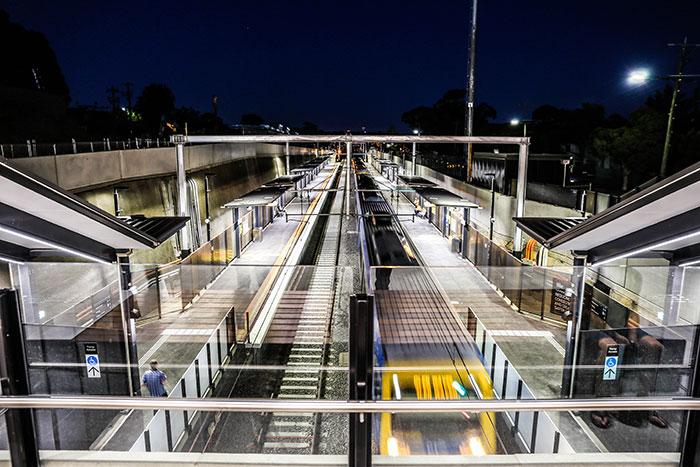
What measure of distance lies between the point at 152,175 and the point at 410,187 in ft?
35.3

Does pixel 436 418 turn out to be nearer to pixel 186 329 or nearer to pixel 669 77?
pixel 186 329

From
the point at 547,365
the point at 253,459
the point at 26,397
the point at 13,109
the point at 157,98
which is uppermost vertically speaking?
the point at 157,98

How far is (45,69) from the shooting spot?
43.6 metres

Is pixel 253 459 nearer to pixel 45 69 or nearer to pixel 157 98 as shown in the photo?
pixel 45 69

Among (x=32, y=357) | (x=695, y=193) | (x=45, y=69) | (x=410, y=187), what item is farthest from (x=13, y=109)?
(x=695, y=193)

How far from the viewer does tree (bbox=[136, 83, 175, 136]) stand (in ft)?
214

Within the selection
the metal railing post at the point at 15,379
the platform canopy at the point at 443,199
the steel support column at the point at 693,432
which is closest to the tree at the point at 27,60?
the platform canopy at the point at 443,199

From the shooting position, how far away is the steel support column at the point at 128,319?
459 cm

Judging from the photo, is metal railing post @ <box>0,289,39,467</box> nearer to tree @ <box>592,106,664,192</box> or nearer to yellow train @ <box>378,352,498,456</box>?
yellow train @ <box>378,352,498,456</box>

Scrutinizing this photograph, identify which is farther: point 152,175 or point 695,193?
point 152,175

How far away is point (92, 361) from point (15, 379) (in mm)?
1591

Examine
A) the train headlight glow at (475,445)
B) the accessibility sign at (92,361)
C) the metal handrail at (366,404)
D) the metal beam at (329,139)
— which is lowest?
the train headlight glow at (475,445)

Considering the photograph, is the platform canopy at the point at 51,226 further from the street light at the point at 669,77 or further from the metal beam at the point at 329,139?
the street light at the point at 669,77

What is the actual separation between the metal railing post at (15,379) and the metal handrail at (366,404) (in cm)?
33
